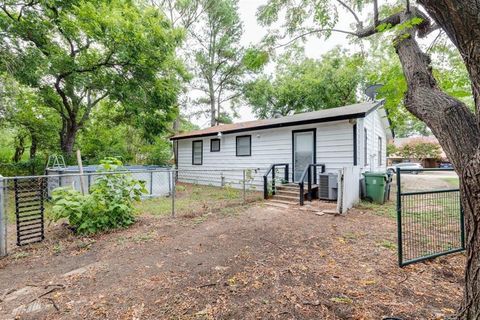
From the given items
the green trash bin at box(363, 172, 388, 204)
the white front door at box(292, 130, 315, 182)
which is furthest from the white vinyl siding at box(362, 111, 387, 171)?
the white front door at box(292, 130, 315, 182)

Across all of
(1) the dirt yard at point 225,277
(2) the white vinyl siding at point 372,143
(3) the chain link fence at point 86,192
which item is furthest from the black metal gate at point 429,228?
(3) the chain link fence at point 86,192

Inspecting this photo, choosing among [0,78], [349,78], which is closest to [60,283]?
[0,78]

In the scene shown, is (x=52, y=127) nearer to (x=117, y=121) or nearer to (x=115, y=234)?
(x=117, y=121)

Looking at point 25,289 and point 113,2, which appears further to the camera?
point 113,2

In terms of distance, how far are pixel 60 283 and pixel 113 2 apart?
10253mm

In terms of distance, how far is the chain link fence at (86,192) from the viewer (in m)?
3.86

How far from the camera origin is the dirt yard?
2229mm

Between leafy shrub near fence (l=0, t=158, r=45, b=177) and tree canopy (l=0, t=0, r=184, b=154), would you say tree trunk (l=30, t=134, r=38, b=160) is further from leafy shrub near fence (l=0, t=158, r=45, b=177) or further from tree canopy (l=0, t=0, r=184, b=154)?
tree canopy (l=0, t=0, r=184, b=154)

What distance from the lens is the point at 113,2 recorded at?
9086 mm

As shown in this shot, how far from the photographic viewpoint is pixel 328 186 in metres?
7.04

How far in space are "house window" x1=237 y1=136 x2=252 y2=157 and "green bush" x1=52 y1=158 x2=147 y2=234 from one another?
19.9 feet

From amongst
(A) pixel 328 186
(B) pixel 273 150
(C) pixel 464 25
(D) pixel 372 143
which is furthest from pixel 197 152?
(C) pixel 464 25

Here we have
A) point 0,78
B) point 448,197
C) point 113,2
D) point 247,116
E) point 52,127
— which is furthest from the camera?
point 247,116

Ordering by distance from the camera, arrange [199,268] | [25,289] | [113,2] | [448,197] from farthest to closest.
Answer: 1. [113,2]
2. [448,197]
3. [199,268]
4. [25,289]
